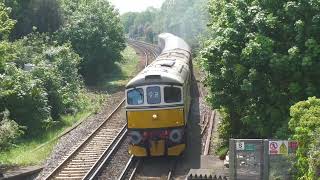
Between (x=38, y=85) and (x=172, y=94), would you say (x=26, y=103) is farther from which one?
(x=172, y=94)

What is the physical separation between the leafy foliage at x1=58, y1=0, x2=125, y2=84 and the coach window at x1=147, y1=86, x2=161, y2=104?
19.2 m

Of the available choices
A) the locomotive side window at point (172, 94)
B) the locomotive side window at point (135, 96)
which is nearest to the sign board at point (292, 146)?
the locomotive side window at point (172, 94)

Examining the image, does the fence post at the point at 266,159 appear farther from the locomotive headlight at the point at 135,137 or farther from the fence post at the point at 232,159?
the locomotive headlight at the point at 135,137

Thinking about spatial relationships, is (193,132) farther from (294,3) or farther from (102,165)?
(294,3)

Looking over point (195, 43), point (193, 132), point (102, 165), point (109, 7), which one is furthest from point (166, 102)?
point (195, 43)

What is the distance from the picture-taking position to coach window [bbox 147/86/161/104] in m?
16.6

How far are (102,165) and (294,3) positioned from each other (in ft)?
24.5

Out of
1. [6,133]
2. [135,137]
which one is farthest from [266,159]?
[6,133]

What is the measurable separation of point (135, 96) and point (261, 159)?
5.95 m

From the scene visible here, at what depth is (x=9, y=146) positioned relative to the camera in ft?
54.5

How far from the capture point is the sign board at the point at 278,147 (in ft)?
37.2

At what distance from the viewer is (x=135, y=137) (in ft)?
55.2

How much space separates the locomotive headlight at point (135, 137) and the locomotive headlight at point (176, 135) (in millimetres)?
982

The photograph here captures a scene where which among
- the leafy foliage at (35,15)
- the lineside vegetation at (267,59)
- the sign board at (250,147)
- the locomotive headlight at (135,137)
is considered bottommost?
the locomotive headlight at (135,137)
